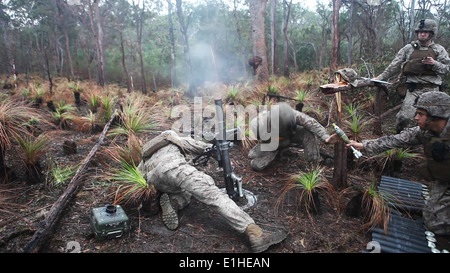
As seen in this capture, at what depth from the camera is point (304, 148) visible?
421 centimetres

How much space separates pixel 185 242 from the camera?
2752 mm

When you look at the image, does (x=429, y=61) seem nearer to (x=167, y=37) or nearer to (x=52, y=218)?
(x=52, y=218)

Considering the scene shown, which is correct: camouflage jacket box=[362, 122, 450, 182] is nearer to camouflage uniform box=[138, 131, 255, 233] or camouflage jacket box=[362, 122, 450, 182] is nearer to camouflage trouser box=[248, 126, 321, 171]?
camouflage trouser box=[248, 126, 321, 171]

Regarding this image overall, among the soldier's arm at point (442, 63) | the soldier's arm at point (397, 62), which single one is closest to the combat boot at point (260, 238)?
the soldier's arm at point (397, 62)

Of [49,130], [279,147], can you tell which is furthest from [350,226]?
[49,130]

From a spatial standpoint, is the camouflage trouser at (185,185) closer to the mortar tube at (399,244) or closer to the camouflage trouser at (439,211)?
the mortar tube at (399,244)

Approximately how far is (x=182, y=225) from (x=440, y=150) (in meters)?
2.47

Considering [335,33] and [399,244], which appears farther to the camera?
[335,33]

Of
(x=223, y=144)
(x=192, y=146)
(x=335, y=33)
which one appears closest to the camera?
(x=223, y=144)

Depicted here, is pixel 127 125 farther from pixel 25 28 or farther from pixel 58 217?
pixel 25 28

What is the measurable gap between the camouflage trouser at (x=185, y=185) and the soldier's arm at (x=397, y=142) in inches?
58.5

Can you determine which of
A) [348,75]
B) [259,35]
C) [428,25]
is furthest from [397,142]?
[259,35]

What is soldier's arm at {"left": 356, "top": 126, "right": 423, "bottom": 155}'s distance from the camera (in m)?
2.96

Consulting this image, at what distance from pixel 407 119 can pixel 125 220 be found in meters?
4.02
